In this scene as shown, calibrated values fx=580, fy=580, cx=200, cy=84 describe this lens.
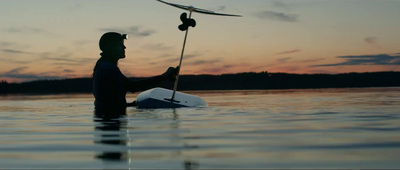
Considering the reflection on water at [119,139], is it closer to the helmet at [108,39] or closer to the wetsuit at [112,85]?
the wetsuit at [112,85]

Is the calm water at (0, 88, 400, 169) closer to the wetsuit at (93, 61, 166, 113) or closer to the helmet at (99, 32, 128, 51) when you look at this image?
the wetsuit at (93, 61, 166, 113)

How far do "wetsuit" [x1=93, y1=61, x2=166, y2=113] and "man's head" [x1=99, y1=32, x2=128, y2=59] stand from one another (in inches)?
9.6

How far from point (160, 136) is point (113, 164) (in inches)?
92.6

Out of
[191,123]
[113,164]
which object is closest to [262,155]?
[113,164]

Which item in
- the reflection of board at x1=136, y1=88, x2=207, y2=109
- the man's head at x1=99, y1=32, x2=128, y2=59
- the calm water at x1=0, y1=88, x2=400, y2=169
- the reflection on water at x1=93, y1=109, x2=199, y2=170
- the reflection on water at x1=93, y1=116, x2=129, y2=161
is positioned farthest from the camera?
the reflection of board at x1=136, y1=88, x2=207, y2=109

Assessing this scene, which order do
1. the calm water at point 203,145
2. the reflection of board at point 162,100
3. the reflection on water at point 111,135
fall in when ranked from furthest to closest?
the reflection of board at point 162,100, the reflection on water at point 111,135, the calm water at point 203,145

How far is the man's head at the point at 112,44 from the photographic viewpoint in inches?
406

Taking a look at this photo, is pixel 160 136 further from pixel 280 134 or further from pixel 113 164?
pixel 113 164

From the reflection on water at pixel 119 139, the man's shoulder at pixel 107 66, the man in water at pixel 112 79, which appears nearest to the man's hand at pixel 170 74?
the man in water at pixel 112 79

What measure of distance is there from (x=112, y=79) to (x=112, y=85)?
122 millimetres

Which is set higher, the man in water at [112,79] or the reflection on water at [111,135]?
the man in water at [112,79]

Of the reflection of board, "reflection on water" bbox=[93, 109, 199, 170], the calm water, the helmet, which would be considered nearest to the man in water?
the helmet

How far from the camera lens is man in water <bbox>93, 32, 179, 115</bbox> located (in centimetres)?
1010

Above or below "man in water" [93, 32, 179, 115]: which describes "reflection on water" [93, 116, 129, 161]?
below
